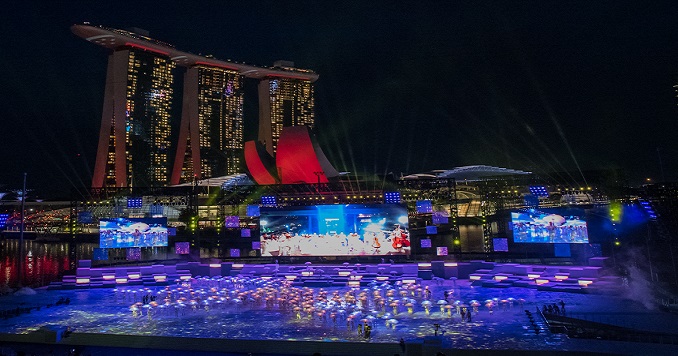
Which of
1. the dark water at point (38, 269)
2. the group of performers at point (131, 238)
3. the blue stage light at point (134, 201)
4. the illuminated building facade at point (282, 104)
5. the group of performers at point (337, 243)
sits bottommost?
the dark water at point (38, 269)

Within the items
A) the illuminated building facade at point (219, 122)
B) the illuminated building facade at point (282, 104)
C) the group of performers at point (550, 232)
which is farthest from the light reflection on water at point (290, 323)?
the illuminated building facade at point (282, 104)

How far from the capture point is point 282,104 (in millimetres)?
123375

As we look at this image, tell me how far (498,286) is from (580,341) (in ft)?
28.8

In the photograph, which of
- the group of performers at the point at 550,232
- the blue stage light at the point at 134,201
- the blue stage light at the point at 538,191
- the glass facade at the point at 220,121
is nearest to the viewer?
the group of performers at the point at 550,232

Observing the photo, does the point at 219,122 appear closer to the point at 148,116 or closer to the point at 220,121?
the point at 220,121

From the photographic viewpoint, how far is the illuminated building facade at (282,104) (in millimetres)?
111562

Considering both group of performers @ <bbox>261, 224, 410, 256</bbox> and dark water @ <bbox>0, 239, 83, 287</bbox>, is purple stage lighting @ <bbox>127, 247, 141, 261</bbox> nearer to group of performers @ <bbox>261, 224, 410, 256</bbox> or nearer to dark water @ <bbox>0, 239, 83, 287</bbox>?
dark water @ <bbox>0, 239, 83, 287</bbox>

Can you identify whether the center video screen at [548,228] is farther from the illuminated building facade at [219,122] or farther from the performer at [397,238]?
the illuminated building facade at [219,122]

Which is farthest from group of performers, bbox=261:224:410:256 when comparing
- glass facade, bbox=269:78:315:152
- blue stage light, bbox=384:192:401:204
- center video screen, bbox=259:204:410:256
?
glass facade, bbox=269:78:315:152

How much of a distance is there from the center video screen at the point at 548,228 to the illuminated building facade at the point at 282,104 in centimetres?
9274

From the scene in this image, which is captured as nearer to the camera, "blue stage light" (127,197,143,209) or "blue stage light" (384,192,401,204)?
"blue stage light" (384,192,401,204)

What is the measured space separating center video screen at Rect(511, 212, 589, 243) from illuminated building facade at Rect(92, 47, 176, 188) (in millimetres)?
73161

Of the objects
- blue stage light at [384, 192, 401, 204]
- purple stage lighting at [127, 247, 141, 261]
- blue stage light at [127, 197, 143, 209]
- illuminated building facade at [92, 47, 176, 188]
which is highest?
illuminated building facade at [92, 47, 176, 188]

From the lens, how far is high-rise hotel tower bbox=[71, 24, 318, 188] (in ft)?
251
